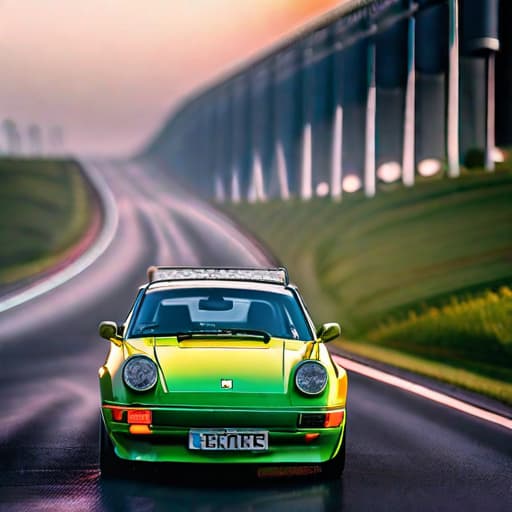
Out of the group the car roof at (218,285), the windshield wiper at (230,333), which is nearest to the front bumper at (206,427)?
the windshield wiper at (230,333)

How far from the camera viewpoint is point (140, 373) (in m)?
8.69

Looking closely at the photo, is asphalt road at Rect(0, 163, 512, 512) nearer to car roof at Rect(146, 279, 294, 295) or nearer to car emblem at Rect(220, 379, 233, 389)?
car emblem at Rect(220, 379, 233, 389)

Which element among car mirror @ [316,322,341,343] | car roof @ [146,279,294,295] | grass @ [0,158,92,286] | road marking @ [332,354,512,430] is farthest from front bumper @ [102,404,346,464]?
grass @ [0,158,92,286]

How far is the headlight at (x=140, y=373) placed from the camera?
859 centimetres

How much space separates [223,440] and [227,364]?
2.26ft

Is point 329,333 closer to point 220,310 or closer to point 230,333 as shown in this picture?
point 230,333

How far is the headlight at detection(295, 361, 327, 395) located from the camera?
8.68 m

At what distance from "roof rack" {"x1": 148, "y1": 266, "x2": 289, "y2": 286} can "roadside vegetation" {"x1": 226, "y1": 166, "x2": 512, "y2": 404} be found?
15.8 feet

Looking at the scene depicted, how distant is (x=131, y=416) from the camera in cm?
849

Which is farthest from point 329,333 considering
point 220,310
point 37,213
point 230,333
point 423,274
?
point 37,213

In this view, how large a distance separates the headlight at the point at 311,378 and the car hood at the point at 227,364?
0.10 m

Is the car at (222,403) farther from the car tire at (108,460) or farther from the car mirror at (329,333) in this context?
the car mirror at (329,333)

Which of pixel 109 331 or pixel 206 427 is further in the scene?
pixel 109 331

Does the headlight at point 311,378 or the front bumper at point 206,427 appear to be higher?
the headlight at point 311,378
